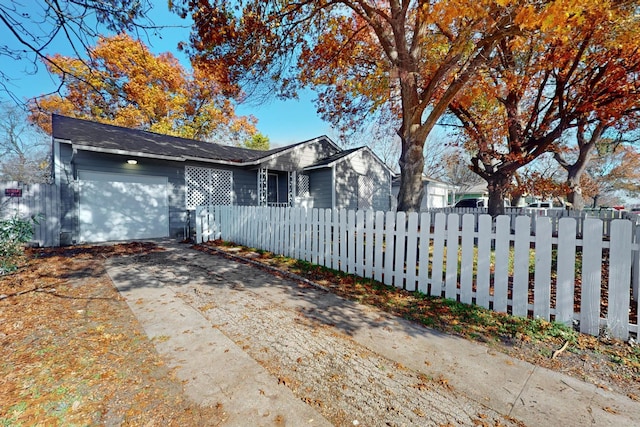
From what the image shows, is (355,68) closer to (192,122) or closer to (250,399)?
(250,399)

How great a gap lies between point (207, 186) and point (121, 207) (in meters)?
2.93

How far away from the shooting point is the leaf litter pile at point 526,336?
7.52 feet

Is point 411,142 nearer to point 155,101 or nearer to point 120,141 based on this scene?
point 120,141

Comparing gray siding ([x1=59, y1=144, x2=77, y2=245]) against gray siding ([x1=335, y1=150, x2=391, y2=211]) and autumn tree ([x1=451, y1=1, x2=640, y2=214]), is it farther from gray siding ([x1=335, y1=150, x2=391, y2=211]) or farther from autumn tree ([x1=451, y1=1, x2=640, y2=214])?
autumn tree ([x1=451, y1=1, x2=640, y2=214])

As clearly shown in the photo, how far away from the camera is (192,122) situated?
2294cm

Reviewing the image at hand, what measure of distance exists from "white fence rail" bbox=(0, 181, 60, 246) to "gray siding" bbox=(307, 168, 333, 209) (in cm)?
913

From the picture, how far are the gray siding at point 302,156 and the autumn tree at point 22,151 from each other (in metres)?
19.9

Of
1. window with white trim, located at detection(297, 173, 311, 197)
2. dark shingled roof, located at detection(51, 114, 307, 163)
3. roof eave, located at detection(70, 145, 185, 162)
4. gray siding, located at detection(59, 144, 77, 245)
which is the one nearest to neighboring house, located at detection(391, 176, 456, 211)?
window with white trim, located at detection(297, 173, 311, 197)

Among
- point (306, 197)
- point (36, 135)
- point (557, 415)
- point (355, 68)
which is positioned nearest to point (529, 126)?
point (355, 68)

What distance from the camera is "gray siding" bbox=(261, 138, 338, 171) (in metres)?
11.9

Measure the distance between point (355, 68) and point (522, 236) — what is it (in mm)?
6981

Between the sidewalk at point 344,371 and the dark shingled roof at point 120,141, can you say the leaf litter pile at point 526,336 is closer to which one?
the sidewalk at point 344,371

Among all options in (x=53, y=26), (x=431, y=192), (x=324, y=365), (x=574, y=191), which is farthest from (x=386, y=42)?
(x=431, y=192)

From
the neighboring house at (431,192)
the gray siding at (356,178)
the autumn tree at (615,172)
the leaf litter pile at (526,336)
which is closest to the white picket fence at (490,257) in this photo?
the leaf litter pile at (526,336)
